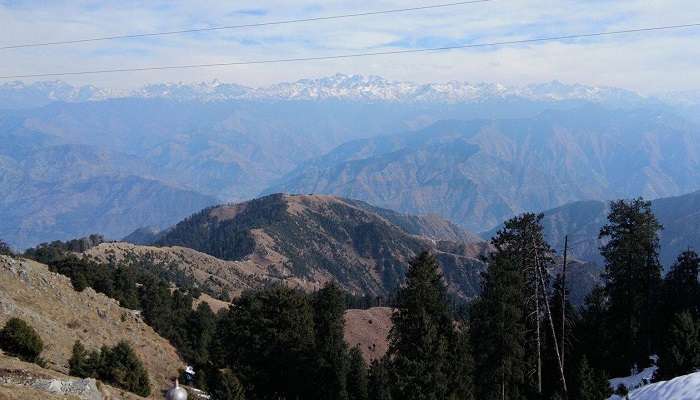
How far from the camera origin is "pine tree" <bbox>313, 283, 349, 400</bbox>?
151 feet

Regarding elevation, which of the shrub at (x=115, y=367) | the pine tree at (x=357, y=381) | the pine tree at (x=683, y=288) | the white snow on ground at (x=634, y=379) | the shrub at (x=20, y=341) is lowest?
the pine tree at (x=357, y=381)

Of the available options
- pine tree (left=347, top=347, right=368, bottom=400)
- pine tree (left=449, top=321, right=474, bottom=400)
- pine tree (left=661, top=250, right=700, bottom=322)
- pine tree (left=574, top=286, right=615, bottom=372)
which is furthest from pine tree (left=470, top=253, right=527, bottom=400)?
pine tree (left=661, top=250, right=700, bottom=322)

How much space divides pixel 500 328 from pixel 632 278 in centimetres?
1778

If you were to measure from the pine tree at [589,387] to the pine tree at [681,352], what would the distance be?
179 inches

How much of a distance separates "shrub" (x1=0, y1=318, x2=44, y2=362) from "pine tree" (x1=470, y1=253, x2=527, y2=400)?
91.9 feet

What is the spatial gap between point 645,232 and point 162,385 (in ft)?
137

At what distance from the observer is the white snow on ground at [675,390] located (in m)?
26.2

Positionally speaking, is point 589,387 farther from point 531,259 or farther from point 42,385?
point 42,385

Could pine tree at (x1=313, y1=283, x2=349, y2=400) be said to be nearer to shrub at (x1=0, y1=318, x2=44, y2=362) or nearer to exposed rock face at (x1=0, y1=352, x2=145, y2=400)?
exposed rock face at (x1=0, y1=352, x2=145, y2=400)

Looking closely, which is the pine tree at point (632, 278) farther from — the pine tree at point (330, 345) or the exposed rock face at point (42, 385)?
the exposed rock face at point (42, 385)

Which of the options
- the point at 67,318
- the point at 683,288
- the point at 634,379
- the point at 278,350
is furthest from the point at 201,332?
the point at 683,288

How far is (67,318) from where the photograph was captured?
48.4 metres

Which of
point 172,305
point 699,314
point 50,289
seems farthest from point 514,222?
point 172,305

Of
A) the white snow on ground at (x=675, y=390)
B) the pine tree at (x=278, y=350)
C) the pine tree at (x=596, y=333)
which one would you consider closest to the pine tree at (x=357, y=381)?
the pine tree at (x=278, y=350)
